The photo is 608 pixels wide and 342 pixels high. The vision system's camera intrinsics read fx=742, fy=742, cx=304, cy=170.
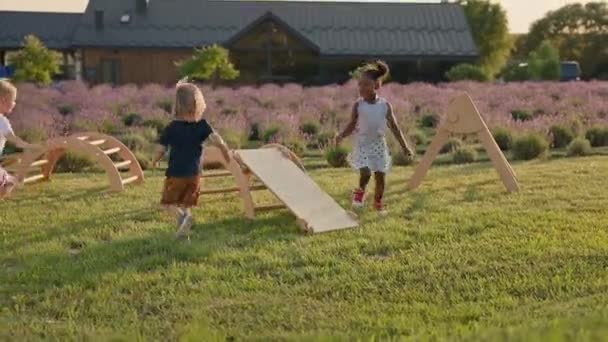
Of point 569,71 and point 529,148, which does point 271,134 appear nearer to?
point 529,148

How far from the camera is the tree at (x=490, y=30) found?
5812 cm

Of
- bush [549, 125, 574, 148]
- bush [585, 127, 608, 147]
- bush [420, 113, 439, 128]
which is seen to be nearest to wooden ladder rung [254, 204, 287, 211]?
bush [549, 125, 574, 148]

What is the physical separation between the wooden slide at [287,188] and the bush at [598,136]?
8.56 meters

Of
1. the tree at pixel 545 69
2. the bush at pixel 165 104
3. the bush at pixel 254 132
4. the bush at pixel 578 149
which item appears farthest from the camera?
the tree at pixel 545 69

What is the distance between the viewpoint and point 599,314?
3.91m

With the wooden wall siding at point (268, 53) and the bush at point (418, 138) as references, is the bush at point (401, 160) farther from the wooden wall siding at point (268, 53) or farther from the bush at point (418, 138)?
the wooden wall siding at point (268, 53)

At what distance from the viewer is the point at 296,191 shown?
7176mm

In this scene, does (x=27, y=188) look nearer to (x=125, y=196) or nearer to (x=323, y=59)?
(x=125, y=196)

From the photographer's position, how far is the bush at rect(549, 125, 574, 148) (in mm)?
14297

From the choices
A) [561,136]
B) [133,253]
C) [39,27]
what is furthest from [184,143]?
[39,27]

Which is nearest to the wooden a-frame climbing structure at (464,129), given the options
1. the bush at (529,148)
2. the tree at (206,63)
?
the bush at (529,148)

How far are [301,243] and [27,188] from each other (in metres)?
4.50

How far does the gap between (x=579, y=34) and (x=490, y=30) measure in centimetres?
928

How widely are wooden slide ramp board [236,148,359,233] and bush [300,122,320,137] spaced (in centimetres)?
790
